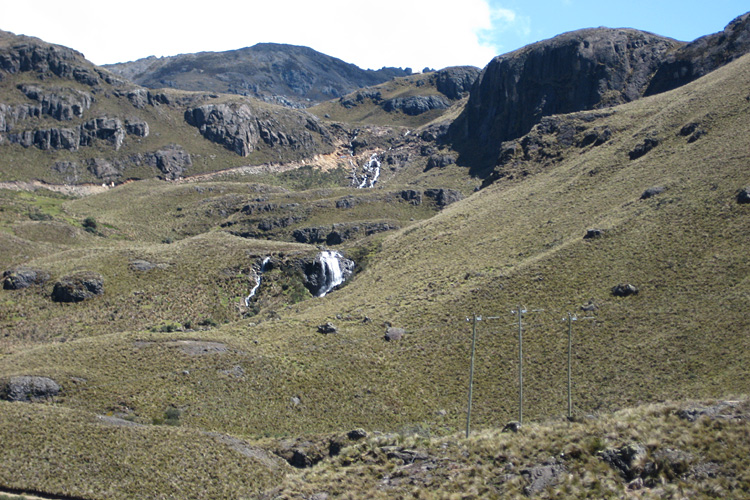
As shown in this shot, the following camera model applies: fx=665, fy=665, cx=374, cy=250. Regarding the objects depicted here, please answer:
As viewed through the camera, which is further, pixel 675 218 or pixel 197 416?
pixel 675 218

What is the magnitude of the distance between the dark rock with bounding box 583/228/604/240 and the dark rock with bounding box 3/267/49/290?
195ft

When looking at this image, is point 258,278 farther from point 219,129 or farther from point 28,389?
point 219,129

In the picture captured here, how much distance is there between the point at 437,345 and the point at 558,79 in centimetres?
12067

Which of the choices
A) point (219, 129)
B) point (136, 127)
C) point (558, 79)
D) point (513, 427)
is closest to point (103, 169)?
point (136, 127)

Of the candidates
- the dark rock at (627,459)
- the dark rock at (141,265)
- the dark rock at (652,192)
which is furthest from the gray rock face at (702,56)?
the dark rock at (627,459)

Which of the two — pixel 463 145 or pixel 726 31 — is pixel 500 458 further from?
pixel 463 145

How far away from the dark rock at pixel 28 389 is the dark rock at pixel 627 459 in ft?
121

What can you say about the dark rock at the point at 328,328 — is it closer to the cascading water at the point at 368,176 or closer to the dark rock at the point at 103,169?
the cascading water at the point at 368,176

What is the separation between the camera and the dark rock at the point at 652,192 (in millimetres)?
69250

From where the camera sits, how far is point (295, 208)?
134 meters

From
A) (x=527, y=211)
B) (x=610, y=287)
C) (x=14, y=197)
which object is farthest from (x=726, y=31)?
(x=14, y=197)

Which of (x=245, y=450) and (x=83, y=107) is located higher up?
(x=83, y=107)

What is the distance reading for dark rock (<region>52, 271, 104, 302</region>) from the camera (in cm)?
7338

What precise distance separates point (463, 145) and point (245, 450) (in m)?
147
